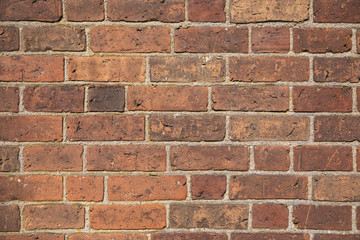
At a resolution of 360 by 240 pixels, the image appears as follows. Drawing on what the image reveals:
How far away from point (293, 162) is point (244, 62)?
1.20 ft

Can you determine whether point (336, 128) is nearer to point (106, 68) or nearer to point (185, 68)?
point (185, 68)

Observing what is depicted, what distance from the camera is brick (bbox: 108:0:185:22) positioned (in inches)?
38.6

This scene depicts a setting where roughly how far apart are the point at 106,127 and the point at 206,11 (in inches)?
19.6

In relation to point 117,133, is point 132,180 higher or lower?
lower

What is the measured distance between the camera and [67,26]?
0.98 meters

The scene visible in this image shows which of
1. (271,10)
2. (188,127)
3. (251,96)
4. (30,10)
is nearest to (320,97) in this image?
(251,96)

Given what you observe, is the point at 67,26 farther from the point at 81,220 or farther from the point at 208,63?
the point at 81,220

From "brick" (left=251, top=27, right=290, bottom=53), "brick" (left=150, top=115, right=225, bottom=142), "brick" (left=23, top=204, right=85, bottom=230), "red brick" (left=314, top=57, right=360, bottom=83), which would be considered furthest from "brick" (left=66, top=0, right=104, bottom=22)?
"red brick" (left=314, top=57, right=360, bottom=83)

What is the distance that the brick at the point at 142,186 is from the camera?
0.98 meters

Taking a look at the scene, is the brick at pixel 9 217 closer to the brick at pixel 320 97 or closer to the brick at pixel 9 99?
the brick at pixel 9 99

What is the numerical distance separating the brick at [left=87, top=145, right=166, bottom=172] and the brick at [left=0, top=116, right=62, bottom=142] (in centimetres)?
14

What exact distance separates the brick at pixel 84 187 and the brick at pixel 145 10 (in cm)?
53

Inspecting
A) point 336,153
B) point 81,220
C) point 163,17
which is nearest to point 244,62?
point 163,17

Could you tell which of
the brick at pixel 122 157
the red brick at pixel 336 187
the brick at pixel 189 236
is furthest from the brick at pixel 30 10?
the red brick at pixel 336 187
